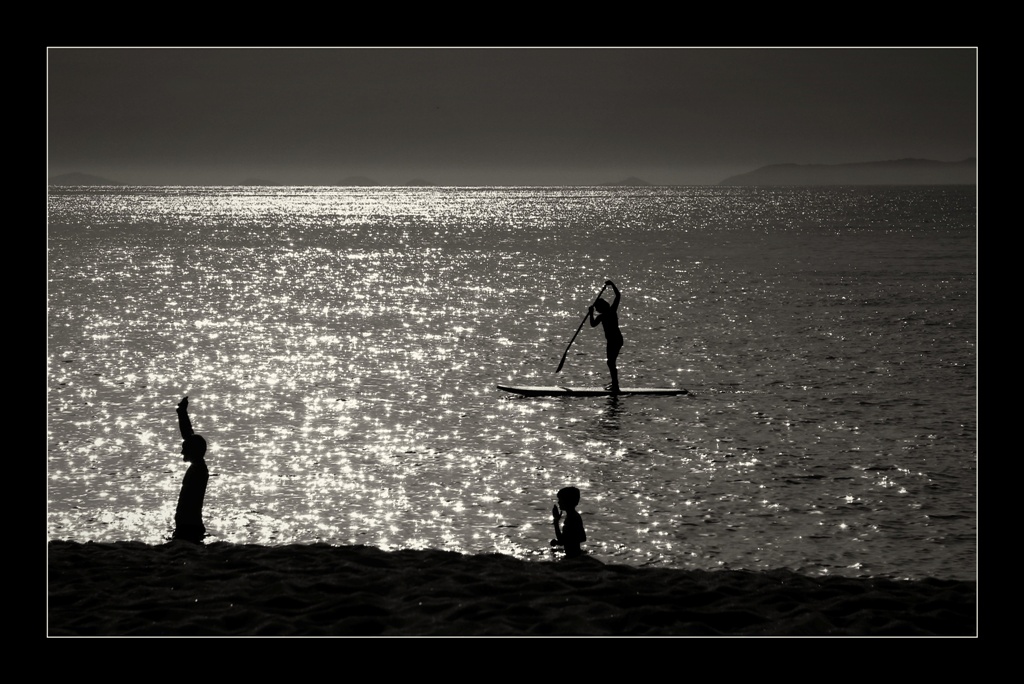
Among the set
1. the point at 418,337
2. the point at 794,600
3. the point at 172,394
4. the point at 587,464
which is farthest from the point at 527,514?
the point at 418,337

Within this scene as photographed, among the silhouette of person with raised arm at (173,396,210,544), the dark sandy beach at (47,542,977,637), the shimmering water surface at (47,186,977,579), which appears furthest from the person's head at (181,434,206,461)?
the shimmering water surface at (47,186,977,579)

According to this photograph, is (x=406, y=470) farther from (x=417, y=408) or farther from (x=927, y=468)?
(x=927, y=468)

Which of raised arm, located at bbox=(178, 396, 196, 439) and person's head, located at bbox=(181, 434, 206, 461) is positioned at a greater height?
raised arm, located at bbox=(178, 396, 196, 439)

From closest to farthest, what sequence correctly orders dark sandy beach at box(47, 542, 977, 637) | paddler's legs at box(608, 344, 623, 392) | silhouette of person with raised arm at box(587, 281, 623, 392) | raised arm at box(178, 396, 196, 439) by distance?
dark sandy beach at box(47, 542, 977, 637)
raised arm at box(178, 396, 196, 439)
silhouette of person with raised arm at box(587, 281, 623, 392)
paddler's legs at box(608, 344, 623, 392)

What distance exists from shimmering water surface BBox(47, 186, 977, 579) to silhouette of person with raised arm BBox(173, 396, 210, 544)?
0.83 metres

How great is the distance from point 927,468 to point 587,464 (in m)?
5.75

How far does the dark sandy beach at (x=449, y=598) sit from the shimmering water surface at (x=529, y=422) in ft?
5.52

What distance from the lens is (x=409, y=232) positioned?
13212cm

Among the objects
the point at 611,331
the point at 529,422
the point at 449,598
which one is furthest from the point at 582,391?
the point at 449,598

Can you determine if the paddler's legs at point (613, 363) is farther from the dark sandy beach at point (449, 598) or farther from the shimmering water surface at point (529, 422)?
the dark sandy beach at point (449, 598)

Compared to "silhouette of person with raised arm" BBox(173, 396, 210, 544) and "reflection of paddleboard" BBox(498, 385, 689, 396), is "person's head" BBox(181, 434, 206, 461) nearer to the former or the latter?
"silhouette of person with raised arm" BBox(173, 396, 210, 544)

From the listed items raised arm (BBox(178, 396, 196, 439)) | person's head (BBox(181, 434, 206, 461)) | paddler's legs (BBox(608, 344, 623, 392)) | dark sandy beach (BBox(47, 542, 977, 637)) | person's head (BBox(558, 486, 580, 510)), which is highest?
paddler's legs (BBox(608, 344, 623, 392))

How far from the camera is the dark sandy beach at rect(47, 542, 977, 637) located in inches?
360

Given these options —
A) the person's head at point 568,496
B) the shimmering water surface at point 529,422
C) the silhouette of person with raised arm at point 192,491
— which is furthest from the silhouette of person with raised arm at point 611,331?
the silhouette of person with raised arm at point 192,491
